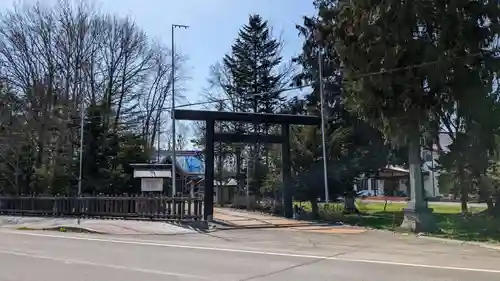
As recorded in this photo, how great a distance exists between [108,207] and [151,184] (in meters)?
2.83

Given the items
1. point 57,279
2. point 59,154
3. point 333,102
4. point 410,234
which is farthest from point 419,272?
point 59,154

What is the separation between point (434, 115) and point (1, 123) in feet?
110

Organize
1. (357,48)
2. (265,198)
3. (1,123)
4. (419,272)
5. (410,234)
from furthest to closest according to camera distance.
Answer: (1,123)
(265,198)
(357,48)
(410,234)
(419,272)

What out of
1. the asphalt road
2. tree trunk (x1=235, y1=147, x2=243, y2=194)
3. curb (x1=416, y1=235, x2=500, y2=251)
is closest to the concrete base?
curb (x1=416, y1=235, x2=500, y2=251)

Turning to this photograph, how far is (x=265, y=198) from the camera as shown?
3353 cm

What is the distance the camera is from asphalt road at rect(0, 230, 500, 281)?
10305 mm

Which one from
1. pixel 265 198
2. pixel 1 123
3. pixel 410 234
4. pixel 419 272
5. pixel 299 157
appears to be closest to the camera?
pixel 419 272

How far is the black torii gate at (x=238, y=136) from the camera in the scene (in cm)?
2339

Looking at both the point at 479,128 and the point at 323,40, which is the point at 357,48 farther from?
the point at 323,40

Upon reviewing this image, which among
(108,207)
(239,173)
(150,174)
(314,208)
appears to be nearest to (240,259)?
(108,207)

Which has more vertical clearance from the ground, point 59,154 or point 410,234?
point 59,154

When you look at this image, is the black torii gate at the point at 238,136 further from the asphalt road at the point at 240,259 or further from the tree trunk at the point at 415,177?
the tree trunk at the point at 415,177

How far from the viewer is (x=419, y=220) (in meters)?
20.8

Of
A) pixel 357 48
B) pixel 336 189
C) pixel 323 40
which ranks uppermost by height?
pixel 323 40
